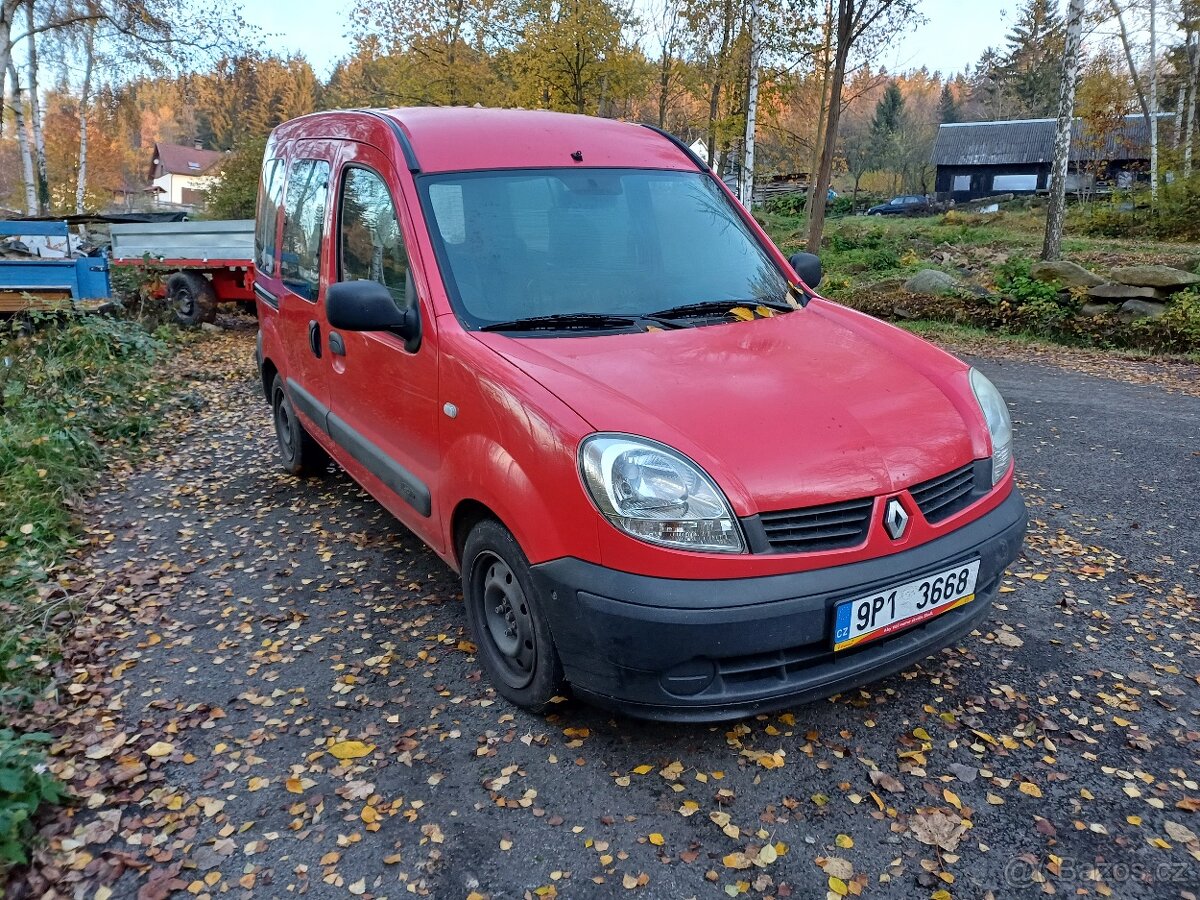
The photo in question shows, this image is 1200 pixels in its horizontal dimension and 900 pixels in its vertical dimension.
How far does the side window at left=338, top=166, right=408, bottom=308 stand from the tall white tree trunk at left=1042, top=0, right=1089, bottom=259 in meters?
13.2

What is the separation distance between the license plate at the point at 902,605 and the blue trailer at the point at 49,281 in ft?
33.1

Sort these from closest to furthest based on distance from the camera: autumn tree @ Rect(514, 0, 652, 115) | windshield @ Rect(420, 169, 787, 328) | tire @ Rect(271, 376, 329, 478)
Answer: windshield @ Rect(420, 169, 787, 328)
tire @ Rect(271, 376, 329, 478)
autumn tree @ Rect(514, 0, 652, 115)

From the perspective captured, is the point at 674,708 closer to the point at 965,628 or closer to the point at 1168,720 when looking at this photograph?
the point at 965,628

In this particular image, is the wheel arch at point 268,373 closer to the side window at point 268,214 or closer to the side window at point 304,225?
the side window at point 268,214

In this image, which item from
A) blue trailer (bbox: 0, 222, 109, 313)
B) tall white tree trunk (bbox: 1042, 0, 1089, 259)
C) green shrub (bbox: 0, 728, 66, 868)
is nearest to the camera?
green shrub (bbox: 0, 728, 66, 868)

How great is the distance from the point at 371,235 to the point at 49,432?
3804mm

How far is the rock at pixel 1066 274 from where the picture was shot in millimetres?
11609

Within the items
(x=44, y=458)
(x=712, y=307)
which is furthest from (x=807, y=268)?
(x=44, y=458)

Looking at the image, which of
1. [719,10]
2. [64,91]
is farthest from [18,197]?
[719,10]

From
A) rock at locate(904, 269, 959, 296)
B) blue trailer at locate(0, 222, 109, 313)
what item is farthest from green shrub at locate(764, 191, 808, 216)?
blue trailer at locate(0, 222, 109, 313)

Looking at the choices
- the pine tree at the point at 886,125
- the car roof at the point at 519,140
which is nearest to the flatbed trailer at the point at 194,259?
the car roof at the point at 519,140

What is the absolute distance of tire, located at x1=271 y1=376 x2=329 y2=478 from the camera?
5.42m

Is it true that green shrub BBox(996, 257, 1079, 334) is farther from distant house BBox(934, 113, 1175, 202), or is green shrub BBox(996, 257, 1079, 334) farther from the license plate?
distant house BBox(934, 113, 1175, 202)

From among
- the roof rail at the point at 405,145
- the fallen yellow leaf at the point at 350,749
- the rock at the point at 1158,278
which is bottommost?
the fallen yellow leaf at the point at 350,749
